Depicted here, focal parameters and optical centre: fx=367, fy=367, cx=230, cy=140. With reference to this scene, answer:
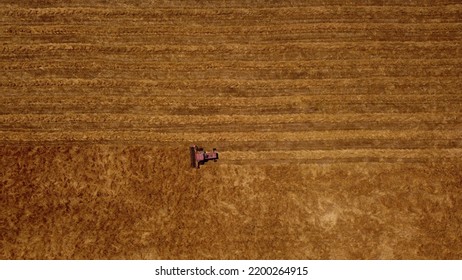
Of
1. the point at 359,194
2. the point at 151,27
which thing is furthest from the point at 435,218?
the point at 151,27

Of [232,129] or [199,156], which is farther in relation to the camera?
[232,129]

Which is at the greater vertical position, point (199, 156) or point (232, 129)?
point (232, 129)
